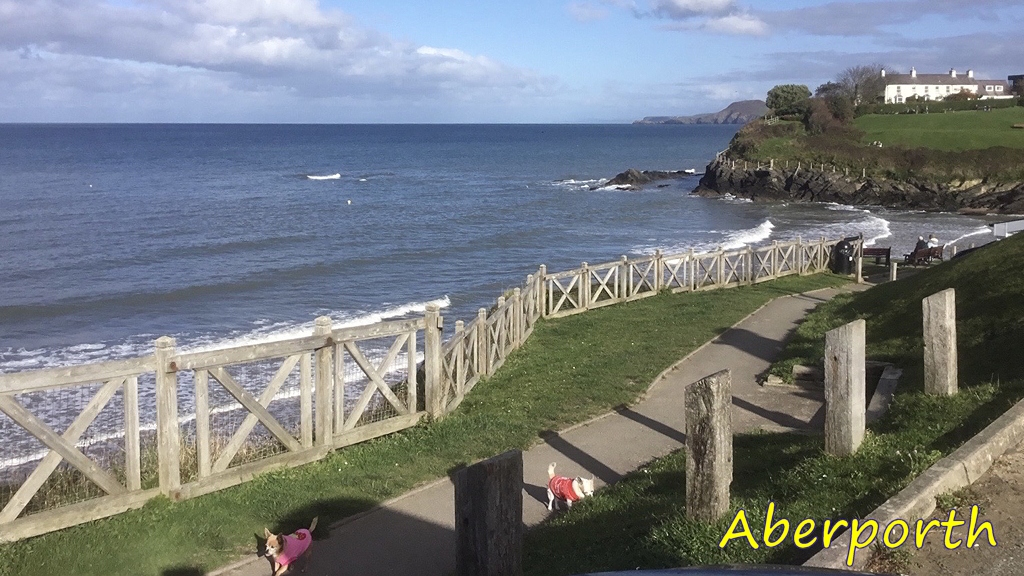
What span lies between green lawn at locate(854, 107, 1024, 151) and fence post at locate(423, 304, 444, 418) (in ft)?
227

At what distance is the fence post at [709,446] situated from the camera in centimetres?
644

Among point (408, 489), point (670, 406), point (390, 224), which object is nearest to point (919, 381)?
point (670, 406)

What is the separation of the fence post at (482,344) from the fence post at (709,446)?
7.74 meters

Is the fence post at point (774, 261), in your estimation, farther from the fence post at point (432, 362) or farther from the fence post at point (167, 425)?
the fence post at point (167, 425)

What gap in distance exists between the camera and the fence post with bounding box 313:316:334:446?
10.1 metres

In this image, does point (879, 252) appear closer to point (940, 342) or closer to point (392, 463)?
point (940, 342)

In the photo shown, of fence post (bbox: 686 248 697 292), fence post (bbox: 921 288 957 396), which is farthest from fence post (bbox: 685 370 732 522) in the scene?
fence post (bbox: 686 248 697 292)

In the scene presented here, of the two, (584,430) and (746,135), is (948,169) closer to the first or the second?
(746,135)

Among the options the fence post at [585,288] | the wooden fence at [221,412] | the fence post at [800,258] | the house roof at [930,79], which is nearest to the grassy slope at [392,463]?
the wooden fence at [221,412]

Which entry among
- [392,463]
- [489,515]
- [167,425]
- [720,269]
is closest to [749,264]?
[720,269]

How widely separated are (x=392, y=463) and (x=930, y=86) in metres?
167

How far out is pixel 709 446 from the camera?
6.54 meters

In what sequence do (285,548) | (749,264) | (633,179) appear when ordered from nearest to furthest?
(285,548) → (749,264) → (633,179)

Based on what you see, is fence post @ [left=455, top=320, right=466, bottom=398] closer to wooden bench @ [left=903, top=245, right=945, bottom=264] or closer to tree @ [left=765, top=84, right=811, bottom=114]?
wooden bench @ [left=903, top=245, right=945, bottom=264]
